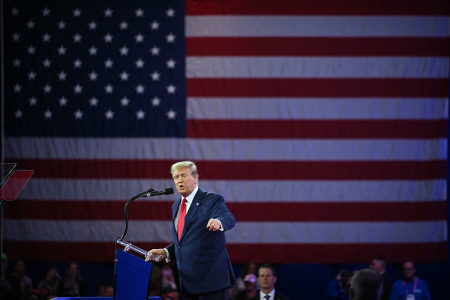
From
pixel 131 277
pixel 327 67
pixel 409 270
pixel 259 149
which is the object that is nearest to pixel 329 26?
pixel 327 67

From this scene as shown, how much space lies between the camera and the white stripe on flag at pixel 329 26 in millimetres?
6090

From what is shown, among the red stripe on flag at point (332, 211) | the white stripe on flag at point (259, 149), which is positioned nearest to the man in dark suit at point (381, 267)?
the red stripe on flag at point (332, 211)

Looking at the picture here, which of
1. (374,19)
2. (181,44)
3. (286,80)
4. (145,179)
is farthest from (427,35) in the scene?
(145,179)

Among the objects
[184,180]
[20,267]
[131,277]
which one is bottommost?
[20,267]

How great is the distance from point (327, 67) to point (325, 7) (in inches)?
→ 28.9

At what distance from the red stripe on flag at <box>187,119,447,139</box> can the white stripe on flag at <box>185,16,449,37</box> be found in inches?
41.6

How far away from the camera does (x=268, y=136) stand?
6.08m

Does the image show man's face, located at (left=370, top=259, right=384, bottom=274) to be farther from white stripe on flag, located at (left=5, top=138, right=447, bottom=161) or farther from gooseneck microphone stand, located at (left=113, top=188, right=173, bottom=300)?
gooseneck microphone stand, located at (left=113, top=188, right=173, bottom=300)

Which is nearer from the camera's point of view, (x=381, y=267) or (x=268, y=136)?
(x=381, y=267)

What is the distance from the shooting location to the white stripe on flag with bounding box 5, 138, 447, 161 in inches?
238

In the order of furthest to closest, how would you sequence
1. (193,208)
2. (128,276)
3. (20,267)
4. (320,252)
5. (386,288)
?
(320,252) < (20,267) < (386,288) < (193,208) < (128,276)

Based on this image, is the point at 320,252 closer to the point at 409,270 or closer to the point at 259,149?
the point at 409,270

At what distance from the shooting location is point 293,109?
6098mm

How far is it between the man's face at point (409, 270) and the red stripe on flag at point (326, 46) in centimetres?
249
